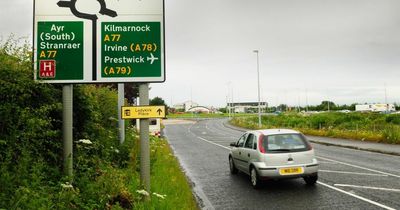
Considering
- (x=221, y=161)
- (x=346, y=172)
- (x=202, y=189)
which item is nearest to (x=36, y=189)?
(x=202, y=189)

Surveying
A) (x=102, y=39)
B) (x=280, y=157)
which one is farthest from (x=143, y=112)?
(x=280, y=157)

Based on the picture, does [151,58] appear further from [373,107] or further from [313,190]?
[373,107]

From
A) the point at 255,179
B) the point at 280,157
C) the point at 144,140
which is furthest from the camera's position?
the point at 255,179

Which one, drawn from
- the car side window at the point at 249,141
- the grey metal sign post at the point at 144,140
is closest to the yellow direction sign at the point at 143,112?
the grey metal sign post at the point at 144,140

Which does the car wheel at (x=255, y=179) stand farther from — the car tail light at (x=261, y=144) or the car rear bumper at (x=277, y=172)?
the car tail light at (x=261, y=144)

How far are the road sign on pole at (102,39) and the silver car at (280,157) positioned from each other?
16.0 ft

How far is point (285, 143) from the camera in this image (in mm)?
11062

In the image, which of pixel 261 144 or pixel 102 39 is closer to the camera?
pixel 102 39

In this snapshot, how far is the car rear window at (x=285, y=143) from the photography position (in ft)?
35.6

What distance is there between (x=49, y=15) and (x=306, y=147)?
24.0ft

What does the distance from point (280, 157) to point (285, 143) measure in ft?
1.84

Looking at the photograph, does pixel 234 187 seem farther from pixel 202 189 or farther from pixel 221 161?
pixel 221 161

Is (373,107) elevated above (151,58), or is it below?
above

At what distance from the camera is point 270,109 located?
636 ft
